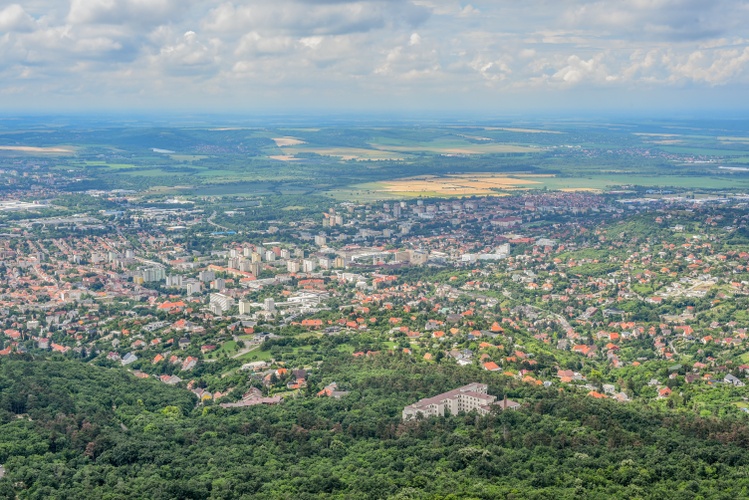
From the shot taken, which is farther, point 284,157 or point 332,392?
point 284,157

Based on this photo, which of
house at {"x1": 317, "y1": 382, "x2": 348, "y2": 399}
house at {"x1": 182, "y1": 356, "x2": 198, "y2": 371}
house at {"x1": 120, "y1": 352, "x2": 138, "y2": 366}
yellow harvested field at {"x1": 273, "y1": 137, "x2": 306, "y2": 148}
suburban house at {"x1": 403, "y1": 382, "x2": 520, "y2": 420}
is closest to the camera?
suburban house at {"x1": 403, "y1": 382, "x2": 520, "y2": 420}

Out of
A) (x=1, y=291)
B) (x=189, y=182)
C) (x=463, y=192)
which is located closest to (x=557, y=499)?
(x=1, y=291)

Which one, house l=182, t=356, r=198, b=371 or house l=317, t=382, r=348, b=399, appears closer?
house l=317, t=382, r=348, b=399

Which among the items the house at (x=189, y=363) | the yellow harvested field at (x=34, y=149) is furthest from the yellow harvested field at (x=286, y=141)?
the house at (x=189, y=363)

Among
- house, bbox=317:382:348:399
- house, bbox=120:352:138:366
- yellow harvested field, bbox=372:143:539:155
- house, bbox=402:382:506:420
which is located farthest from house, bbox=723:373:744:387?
yellow harvested field, bbox=372:143:539:155

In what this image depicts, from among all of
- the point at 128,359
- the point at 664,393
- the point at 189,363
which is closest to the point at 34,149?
the point at 128,359

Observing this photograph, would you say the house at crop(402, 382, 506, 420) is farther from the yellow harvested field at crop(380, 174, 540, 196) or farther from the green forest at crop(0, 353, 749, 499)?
the yellow harvested field at crop(380, 174, 540, 196)

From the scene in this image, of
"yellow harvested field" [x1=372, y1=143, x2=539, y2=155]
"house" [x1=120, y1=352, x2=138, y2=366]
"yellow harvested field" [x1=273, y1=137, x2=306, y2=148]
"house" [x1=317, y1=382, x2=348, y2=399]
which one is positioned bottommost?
"house" [x1=120, y1=352, x2=138, y2=366]

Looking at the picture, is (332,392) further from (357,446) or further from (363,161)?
(363,161)
